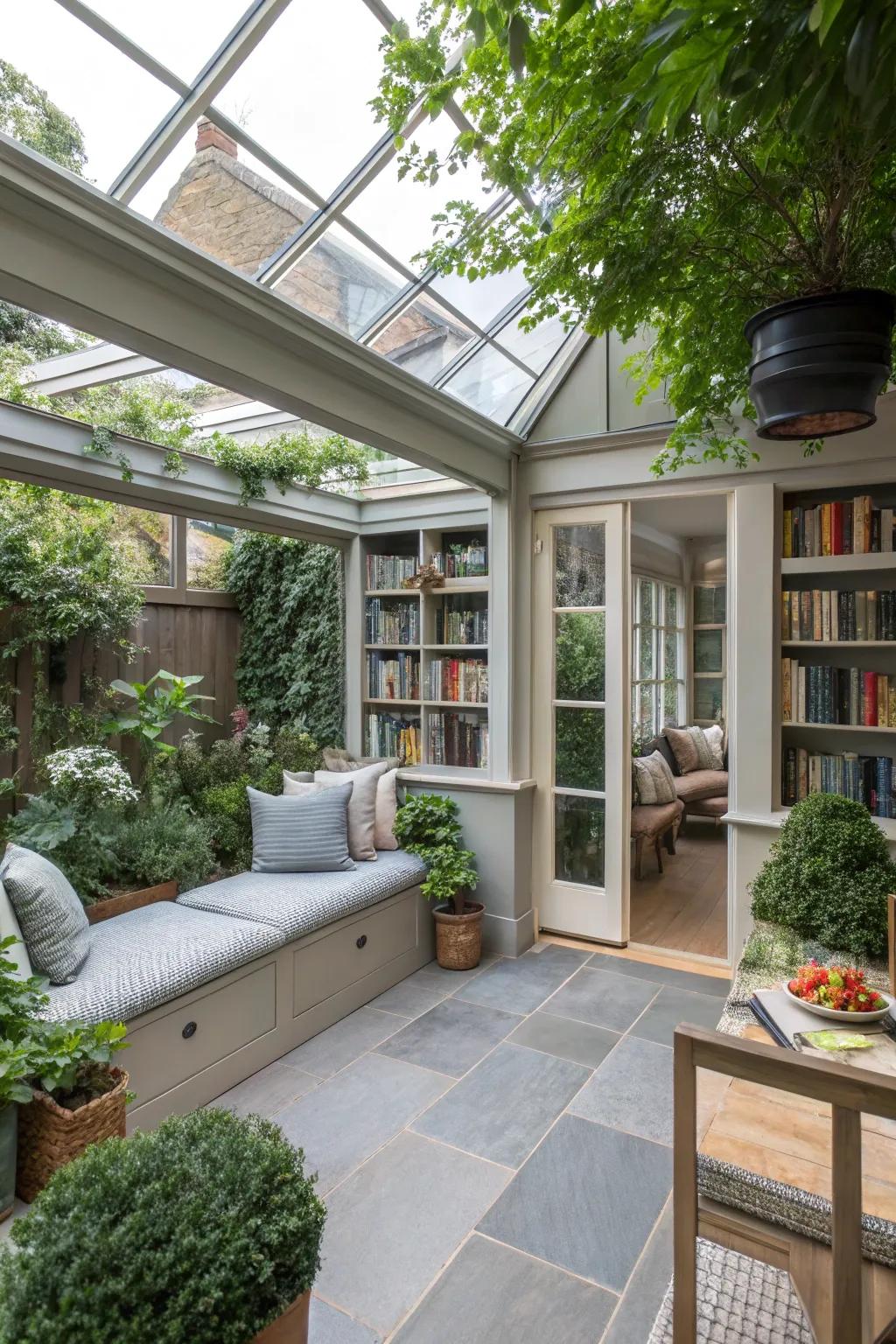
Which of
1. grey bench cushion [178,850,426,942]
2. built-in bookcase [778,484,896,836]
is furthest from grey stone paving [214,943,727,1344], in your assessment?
built-in bookcase [778,484,896,836]

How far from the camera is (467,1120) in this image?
2455 mm

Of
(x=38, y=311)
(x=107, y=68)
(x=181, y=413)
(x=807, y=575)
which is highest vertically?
(x=107, y=68)

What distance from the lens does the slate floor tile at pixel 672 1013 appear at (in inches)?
120

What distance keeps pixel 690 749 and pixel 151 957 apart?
4.87 metres

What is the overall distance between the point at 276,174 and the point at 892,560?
9.17 feet

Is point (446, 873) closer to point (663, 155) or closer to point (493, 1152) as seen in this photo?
point (493, 1152)

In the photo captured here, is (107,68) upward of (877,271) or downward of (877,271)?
upward

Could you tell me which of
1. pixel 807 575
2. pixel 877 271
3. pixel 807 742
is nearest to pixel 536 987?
pixel 807 742

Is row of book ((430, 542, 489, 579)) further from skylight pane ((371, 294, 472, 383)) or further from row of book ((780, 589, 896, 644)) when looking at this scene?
row of book ((780, 589, 896, 644))

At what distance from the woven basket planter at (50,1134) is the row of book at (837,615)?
125 inches

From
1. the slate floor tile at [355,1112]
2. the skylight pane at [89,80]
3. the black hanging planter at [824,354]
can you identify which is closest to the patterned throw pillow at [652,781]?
the slate floor tile at [355,1112]

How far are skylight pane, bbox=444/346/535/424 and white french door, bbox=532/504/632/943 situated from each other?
602mm

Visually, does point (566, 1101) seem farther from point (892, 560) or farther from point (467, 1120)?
point (892, 560)

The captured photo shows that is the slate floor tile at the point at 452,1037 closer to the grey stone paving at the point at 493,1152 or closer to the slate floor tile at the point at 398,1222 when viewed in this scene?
the grey stone paving at the point at 493,1152
